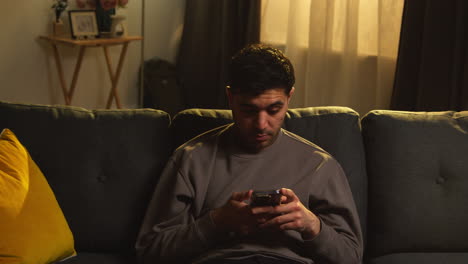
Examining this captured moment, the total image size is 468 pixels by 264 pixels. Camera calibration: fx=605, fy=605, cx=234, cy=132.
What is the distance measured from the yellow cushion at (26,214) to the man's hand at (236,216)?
49 cm

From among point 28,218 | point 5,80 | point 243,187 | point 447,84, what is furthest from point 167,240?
point 5,80

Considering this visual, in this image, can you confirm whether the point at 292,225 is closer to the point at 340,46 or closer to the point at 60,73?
the point at 340,46

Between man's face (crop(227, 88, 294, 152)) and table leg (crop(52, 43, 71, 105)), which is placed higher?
man's face (crop(227, 88, 294, 152))

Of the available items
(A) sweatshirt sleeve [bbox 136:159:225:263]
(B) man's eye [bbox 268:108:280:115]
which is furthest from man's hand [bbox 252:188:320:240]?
(B) man's eye [bbox 268:108:280:115]

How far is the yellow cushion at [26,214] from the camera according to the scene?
1632mm

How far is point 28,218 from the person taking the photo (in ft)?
5.54

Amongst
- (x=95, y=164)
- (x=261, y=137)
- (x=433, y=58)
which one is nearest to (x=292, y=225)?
(x=261, y=137)

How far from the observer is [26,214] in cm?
169

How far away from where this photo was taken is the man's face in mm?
1673

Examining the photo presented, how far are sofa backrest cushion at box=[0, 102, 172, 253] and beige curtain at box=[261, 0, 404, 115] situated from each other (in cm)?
202

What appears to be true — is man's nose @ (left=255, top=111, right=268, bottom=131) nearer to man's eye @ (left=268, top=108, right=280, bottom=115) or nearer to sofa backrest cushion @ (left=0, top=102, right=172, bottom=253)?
man's eye @ (left=268, top=108, right=280, bottom=115)

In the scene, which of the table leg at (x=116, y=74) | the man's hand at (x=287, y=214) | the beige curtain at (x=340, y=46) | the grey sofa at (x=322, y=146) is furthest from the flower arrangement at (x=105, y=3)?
the man's hand at (x=287, y=214)

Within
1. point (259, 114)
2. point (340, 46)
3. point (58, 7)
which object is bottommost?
point (259, 114)

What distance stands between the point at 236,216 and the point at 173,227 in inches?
8.4
